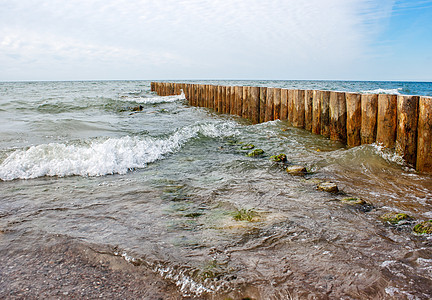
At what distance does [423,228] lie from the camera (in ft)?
8.90

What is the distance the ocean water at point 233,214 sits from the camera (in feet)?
6.82

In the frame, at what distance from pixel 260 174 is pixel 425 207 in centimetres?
213

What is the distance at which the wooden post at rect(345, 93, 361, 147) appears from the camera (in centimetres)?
597

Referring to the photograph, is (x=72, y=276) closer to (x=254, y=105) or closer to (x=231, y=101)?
(x=254, y=105)

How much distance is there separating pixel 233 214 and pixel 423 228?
1762 millimetres

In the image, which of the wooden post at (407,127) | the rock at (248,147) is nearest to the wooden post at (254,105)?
the rock at (248,147)

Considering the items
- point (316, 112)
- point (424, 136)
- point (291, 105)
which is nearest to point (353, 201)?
point (424, 136)

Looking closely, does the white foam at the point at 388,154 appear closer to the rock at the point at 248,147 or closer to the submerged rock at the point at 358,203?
the submerged rock at the point at 358,203

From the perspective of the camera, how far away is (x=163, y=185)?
13.6ft

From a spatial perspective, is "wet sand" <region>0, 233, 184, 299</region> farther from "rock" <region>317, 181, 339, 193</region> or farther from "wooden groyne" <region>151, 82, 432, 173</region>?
"wooden groyne" <region>151, 82, 432, 173</region>

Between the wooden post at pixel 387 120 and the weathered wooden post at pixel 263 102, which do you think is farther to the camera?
the weathered wooden post at pixel 263 102

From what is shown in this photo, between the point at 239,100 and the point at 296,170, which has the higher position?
the point at 239,100

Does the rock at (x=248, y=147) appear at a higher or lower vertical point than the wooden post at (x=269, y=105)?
lower

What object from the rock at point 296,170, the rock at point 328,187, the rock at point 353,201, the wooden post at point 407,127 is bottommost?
the rock at point 353,201
